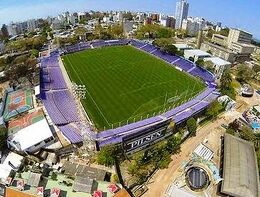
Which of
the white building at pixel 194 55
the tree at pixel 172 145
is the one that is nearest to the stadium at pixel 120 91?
the tree at pixel 172 145

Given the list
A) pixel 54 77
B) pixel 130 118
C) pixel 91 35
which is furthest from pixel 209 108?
pixel 91 35

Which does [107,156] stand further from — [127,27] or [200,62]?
[127,27]

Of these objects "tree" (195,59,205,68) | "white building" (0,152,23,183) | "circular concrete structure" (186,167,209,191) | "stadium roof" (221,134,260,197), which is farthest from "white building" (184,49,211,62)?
"white building" (0,152,23,183)

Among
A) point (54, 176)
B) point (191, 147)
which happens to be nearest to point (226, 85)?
point (191, 147)

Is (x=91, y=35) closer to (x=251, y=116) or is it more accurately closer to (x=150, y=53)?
(x=150, y=53)

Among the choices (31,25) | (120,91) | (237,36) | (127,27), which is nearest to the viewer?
(120,91)

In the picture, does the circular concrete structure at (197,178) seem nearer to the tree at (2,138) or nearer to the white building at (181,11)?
the tree at (2,138)
